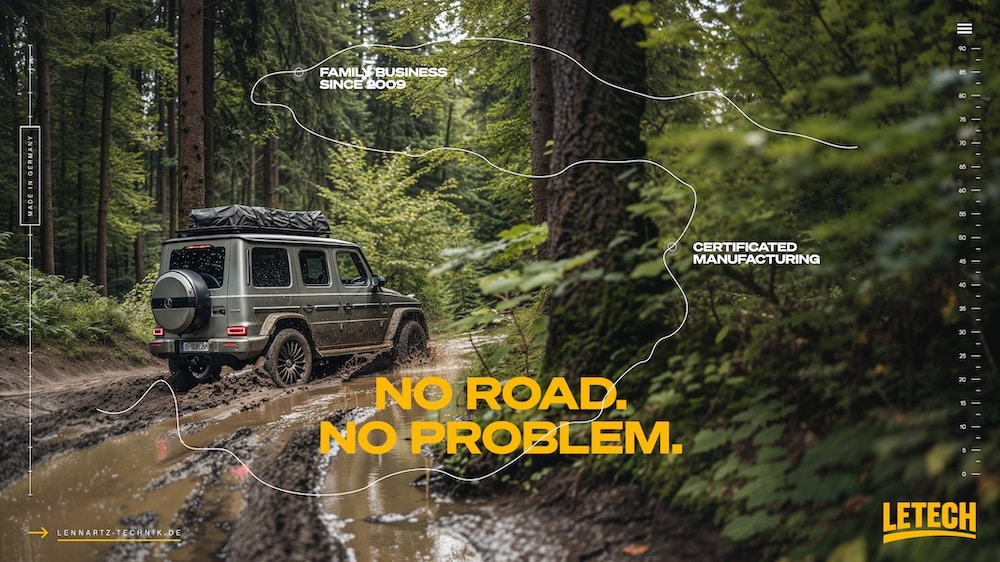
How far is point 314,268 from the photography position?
9.44 metres

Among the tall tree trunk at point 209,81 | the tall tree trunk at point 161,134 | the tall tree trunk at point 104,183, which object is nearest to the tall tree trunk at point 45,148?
the tall tree trunk at point 104,183

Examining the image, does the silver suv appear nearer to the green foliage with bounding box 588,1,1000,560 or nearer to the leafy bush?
the leafy bush

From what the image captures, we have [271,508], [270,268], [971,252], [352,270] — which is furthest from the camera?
[352,270]

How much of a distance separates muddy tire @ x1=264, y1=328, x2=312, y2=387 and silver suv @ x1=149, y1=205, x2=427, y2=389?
0.01 m

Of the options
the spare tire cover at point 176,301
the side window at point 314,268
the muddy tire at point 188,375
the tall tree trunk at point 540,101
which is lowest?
the muddy tire at point 188,375

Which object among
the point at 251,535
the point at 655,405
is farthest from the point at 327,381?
the point at 655,405

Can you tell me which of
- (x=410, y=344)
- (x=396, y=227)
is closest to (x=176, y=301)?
(x=410, y=344)

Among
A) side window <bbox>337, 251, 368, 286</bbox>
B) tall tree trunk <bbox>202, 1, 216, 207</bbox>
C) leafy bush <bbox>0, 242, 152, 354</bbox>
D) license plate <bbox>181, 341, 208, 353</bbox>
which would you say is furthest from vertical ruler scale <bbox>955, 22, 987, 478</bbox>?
tall tree trunk <bbox>202, 1, 216, 207</bbox>

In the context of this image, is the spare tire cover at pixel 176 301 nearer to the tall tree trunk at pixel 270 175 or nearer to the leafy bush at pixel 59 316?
the leafy bush at pixel 59 316

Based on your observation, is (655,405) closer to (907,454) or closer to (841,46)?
(907,454)

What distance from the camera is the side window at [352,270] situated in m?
10.1

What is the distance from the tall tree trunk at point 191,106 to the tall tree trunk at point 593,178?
8.44 metres

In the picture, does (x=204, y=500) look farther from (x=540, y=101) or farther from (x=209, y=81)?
(x=209, y=81)

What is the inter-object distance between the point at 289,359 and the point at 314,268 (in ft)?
4.49
